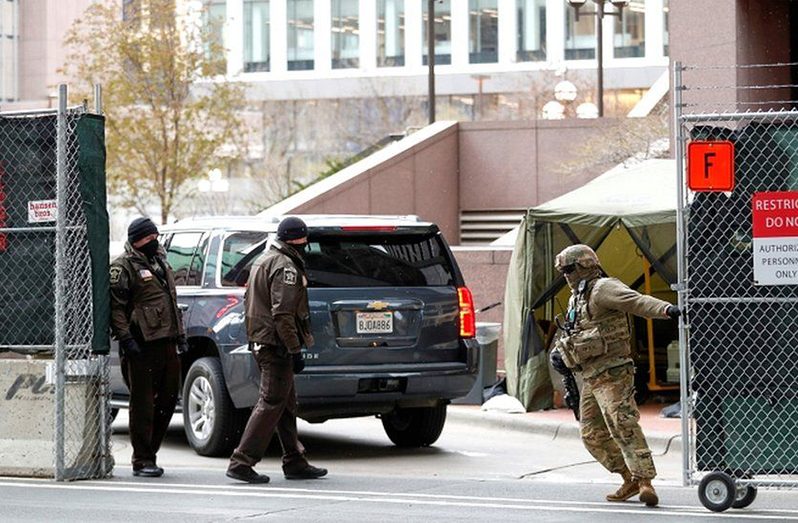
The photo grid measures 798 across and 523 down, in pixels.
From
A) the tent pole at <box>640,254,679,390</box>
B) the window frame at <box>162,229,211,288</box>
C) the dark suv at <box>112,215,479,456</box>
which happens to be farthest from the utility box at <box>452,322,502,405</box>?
the window frame at <box>162,229,211,288</box>

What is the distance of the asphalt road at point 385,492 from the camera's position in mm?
9602

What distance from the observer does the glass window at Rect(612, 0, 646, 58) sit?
7306cm

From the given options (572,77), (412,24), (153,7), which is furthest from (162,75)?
(412,24)

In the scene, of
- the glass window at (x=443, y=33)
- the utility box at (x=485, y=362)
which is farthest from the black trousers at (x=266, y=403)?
the glass window at (x=443, y=33)

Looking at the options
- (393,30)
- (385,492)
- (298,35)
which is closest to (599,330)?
(385,492)

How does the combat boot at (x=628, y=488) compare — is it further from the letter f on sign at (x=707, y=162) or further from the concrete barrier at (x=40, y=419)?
the concrete barrier at (x=40, y=419)

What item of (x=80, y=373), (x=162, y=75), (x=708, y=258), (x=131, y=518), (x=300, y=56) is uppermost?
(x=300, y=56)

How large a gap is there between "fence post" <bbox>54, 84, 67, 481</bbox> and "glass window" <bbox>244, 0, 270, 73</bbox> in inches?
2735

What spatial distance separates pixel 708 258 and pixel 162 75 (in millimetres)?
32375

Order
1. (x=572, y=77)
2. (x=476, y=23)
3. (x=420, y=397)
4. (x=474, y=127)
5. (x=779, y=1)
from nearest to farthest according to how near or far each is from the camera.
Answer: (x=420, y=397), (x=779, y=1), (x=474, y=127), (x=572, y=77), (x=476, y=23)

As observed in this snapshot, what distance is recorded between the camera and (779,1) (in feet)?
64.2

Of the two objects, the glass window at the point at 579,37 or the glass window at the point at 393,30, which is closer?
the glass window at the point at 579,37

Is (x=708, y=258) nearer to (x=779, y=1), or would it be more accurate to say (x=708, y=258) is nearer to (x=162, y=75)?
(x=779, y=1)

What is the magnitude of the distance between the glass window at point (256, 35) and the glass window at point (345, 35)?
150 inches
